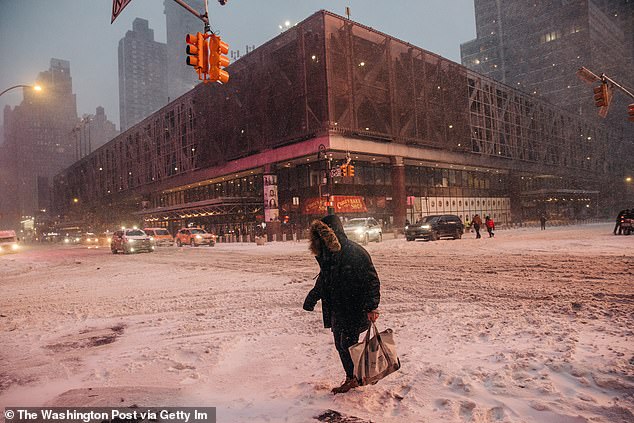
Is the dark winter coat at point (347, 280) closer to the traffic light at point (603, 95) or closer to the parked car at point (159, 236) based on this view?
the traffic light at point (603, 95)

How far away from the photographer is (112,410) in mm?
3766

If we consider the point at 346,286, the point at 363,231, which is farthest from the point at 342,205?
the point at 346,286

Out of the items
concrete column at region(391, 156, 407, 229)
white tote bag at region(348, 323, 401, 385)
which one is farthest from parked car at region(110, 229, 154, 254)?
white tote bag at region(348, 323, 401, 385)

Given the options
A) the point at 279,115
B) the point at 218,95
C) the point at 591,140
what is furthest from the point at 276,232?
the point at 591,140

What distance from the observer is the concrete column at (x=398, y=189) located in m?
41.4

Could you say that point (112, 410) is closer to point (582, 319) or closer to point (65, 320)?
point (65, 320)

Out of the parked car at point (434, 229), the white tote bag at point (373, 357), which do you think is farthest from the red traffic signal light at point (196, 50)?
the parked car at point (434, 229)

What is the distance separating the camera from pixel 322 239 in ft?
12.7

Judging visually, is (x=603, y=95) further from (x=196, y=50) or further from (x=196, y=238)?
(x=196, y=238)

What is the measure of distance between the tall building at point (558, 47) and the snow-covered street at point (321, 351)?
10353 cm

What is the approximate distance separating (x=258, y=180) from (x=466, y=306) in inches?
1549

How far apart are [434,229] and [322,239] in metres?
24.4

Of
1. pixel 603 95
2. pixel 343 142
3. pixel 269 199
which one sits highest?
pixel 343 142

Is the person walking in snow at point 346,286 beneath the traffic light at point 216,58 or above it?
beneath
